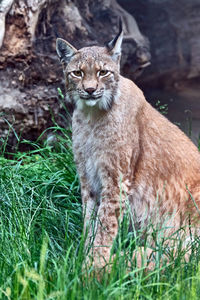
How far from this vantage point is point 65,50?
461cm

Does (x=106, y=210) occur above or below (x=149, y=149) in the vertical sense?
below

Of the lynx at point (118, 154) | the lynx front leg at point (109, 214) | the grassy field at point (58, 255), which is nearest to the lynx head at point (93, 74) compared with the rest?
the lynx at point (118, 154)

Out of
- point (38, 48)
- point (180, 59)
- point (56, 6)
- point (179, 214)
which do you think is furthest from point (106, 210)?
point (180, 59)

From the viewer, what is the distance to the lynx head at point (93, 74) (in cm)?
436

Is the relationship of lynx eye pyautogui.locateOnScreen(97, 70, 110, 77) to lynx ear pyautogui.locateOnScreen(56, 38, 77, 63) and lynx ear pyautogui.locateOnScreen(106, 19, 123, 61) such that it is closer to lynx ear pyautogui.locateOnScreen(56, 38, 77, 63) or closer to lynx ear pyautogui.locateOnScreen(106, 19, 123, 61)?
lynx ear pyautogui.locateOnScreen(106, 19, 123, 61)

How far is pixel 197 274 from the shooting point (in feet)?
11.3

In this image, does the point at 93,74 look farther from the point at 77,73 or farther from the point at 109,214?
the point at 109,214

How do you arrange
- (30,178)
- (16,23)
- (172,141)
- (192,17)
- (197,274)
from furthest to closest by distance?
(192,17) → (16,23) → (30,178) → (172,141) → (197,274)

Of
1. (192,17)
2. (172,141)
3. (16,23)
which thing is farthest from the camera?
(192,17)

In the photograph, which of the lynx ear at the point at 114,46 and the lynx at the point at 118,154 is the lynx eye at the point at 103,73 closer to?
the lynx at the point at 118,154

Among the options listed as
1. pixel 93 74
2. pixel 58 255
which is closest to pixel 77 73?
pixel 93 74

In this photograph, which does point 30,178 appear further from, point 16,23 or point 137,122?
point 16,23

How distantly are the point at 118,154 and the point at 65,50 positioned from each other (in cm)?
95

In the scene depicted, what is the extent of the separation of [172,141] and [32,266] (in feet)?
5.93
